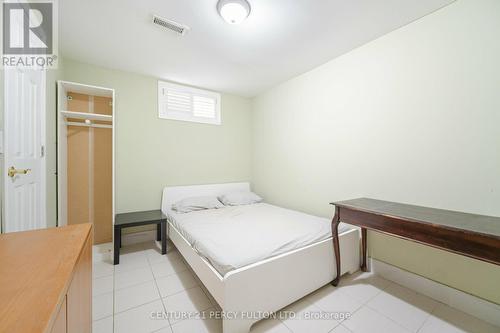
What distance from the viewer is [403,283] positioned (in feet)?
6.07

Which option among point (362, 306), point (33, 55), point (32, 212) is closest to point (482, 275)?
point (362, 306)

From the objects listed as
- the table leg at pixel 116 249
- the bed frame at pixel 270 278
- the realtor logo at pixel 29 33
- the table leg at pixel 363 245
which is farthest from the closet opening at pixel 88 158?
the table leg at pixel 363 245

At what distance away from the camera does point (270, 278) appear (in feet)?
4.59

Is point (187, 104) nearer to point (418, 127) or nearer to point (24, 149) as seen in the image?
point (24, 149)

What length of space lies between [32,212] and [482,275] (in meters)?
3.63

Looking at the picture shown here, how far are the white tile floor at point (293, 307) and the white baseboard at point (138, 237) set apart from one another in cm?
62

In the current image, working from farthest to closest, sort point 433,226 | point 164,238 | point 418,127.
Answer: point 164,238 < point 418,127 < point 433,226

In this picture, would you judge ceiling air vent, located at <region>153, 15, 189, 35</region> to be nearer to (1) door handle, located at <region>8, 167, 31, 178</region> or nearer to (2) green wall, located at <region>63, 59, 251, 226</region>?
(2) green wall, located at <region>63, 59, 251, 226</region>

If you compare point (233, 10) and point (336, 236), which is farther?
point (336, 236)

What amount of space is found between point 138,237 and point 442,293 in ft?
11.6

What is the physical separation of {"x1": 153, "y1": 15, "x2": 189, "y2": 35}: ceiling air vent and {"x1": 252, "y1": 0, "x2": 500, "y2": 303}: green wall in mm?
1741

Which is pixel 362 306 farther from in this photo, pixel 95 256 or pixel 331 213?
pixel 95 256

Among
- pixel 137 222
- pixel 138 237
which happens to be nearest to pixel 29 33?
pixel 137 222

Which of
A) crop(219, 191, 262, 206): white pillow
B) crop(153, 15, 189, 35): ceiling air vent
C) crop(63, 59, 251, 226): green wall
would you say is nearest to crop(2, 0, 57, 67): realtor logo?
crop(63, 59, 251, 226): green wall
